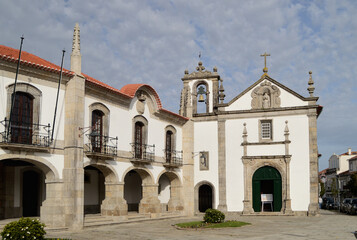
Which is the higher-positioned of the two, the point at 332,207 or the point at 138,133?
the point at 138,133

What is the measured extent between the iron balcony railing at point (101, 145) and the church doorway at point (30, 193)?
11.2 ft

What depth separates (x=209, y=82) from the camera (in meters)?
33.0

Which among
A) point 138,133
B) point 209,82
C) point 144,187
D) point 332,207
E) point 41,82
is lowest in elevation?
point 332,207

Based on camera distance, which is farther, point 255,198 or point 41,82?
point 255,198

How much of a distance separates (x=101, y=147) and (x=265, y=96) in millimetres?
13635

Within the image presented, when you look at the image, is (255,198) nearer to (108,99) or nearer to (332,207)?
(108,99)

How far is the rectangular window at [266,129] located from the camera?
1219 inches

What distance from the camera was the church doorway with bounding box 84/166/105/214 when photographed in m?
25.1

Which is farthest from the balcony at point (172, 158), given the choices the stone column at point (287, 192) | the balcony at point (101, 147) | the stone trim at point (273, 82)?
the stone column at point (287, 192)

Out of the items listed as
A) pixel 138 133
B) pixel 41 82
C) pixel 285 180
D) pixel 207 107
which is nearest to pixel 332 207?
pixel 285 180

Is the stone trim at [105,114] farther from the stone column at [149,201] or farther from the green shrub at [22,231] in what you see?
the green shrub at [22,231]

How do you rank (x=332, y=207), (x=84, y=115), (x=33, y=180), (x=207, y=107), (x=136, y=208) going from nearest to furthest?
(x=84, y=115)
(x=33, y=180)
(x=136, y=208)
(x=207, y=107)
(x=332, y=207)

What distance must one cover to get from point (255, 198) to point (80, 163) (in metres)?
14.7

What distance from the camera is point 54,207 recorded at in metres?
19.0
